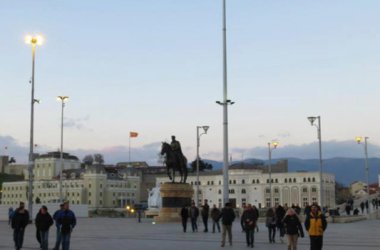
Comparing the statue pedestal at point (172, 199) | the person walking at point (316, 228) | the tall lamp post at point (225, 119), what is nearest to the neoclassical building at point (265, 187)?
the statue pedestal at point (172, 199)

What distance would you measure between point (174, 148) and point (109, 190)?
126 m

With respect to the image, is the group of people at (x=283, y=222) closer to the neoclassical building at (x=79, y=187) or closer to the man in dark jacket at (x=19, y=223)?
the man in dark jacket at (x=19, y=223)

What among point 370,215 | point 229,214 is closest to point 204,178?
point 370,215

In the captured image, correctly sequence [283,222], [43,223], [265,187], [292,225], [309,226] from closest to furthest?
[309,226] → [292,225] → [283,222] → [43,223] → [265,187]

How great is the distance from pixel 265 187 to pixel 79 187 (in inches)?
2119

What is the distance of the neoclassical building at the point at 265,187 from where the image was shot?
157750 mm

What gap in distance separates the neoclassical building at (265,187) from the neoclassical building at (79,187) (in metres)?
11.7

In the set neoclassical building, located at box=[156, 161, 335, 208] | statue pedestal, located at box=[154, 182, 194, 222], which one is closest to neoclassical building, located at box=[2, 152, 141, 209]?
neoclassical building, located at box=[156, 161, 335, 208]

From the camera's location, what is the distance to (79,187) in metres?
171

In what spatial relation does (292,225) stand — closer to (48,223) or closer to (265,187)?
(48,223)

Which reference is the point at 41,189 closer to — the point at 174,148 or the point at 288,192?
the point at 288,192

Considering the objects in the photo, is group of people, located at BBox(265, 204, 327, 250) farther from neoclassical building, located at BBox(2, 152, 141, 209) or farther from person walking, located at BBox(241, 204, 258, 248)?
neoclassical building, located at BBox(2, 152, 141, 209)

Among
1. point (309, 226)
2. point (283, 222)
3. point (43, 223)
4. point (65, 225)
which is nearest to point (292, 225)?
point (283, 222)

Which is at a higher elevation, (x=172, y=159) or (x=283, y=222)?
(x=172, y=159)
